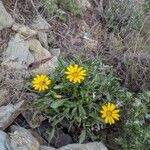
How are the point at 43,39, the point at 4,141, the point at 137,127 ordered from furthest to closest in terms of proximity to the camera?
1. the point at 43,39
2. the point at 137,127
3. the point at 4,141

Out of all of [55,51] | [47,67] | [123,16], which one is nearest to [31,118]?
[47,67]

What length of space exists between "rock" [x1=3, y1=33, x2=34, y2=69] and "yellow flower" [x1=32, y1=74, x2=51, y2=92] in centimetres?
34

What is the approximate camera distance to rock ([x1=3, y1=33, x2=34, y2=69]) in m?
4.36

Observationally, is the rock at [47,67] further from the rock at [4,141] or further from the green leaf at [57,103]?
the rock at [4,141]

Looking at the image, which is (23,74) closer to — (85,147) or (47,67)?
(47,67)

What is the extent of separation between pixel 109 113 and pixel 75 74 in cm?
48

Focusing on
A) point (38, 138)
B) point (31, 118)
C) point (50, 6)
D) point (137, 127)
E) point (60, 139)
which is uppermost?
point (50, 6)

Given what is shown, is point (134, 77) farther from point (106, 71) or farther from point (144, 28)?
point (144, 28)

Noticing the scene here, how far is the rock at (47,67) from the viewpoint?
4394 mm

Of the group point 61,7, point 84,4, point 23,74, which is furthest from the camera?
point 84,4

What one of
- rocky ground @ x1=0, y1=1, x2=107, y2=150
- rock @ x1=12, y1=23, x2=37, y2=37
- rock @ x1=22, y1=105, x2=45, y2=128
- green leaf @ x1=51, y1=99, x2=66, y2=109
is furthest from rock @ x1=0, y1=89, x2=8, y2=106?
rock @ x1=12, y1=23, x2=37, y2=37

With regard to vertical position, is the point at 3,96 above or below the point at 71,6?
above

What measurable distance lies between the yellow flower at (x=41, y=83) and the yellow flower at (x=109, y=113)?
58 centimetres

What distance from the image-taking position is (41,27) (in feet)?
15.7
